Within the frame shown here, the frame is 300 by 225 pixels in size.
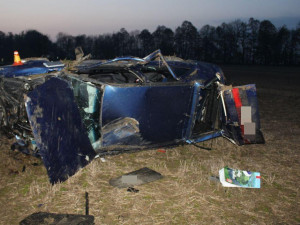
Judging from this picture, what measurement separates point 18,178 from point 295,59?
6301cm

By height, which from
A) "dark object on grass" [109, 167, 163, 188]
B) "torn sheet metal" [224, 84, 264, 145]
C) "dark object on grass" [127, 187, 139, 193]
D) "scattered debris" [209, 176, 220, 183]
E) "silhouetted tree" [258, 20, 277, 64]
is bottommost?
"scattered debris" [209, 176, 220, 183]

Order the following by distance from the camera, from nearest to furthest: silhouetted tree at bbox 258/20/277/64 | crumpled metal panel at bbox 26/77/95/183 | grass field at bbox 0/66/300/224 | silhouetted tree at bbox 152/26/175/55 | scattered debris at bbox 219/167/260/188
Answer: grass field at bbox 0/66/300/224
crumpled metal panel at bbox 26/77/95/183
scattered debris at bbox 219/167/260/188
silhouetted tree at bbox 258/20/277/64
silhouetted tree at bbox 152/26/175/55

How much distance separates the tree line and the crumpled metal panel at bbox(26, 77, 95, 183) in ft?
184

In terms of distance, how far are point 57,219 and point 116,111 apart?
1.46 m

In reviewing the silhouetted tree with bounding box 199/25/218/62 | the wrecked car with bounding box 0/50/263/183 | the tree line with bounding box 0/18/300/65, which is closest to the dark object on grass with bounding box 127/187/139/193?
the wrecked car with bounding box 0/50/263/183

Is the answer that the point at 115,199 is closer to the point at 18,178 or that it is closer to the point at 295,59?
the point at 18,178

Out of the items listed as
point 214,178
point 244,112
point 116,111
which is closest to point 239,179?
point 214,178

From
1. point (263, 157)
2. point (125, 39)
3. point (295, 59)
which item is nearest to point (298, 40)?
point (295, 59)

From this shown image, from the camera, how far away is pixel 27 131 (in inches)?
138

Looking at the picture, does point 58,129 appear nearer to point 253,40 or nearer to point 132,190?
point 132,190

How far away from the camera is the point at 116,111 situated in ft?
11.6

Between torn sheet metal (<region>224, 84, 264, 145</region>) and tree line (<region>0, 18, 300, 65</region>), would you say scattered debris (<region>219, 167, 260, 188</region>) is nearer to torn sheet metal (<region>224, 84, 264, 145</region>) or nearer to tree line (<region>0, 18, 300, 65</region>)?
torn sheet metal (<region>224, 84, 264, 145</region>)

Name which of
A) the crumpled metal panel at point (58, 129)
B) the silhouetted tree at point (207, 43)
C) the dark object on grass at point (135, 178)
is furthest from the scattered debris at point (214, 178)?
the silhouetted tree at point (207, 43)

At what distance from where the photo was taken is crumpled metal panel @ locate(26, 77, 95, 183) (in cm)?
295
